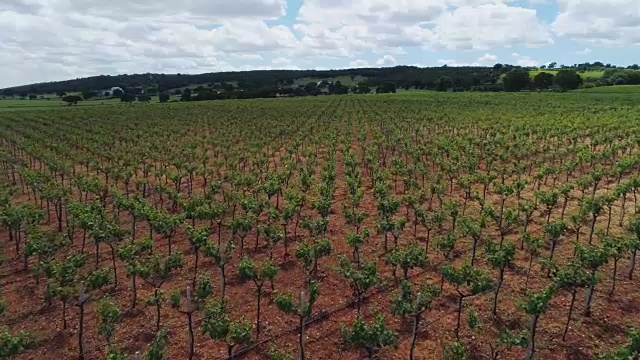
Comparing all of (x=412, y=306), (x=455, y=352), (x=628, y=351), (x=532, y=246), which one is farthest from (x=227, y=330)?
(x=532, y=246)

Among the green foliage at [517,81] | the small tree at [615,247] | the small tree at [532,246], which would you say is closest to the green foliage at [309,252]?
the small tree at [532,246]

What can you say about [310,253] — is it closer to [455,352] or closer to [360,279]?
[360,279]

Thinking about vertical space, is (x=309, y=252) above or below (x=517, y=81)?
below

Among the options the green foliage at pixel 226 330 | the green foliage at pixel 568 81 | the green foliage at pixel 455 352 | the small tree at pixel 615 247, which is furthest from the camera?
the green foliage at pixel 568 81

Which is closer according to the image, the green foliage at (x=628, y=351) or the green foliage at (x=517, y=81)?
the green foliage at (x=628, y=351)

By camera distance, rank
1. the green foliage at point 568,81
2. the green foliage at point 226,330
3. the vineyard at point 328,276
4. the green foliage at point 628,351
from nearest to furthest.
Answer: the green foliage at point 628,351 → the green foliage at point 226,330 → the vineyard at point 328,276 → the green foliage at point 568,81

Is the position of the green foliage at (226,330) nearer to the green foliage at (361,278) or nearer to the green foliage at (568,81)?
the green foliage at (361,278)

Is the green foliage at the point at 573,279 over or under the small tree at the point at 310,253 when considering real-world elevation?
→ over

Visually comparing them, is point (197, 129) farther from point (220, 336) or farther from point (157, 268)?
point (220, 336)

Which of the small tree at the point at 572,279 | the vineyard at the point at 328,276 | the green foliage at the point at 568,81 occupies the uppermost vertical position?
the green foliage at the point at 568,81

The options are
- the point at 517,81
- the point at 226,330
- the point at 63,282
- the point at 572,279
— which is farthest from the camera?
the point at 517,81

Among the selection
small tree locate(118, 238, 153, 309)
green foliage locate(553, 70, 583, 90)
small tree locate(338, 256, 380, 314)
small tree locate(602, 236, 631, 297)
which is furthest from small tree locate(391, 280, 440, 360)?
green foliage locate(553, 70, 583, 90)
